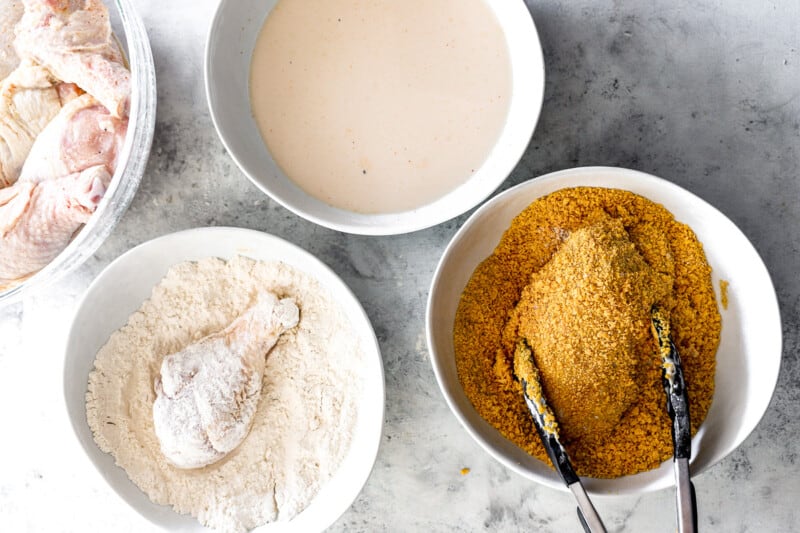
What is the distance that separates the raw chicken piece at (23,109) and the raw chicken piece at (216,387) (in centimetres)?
44

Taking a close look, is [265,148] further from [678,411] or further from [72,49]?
[678,411]

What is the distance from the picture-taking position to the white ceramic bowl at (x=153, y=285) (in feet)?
3.71

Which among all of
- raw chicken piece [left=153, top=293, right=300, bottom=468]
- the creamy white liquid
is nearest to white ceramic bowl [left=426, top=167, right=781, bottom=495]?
the creamy white liquid

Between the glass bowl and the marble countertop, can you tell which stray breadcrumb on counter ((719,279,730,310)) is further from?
the glass bowl

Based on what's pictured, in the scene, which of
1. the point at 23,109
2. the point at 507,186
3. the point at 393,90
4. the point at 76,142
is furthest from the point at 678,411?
the point at 23,109

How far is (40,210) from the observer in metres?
1.10

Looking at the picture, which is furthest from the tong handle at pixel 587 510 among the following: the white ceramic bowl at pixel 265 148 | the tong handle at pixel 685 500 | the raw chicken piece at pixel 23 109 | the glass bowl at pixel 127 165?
the raw chicken piece at pixel 23 109

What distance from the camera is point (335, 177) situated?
3.67 ft

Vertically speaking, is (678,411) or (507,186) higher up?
(507,186)

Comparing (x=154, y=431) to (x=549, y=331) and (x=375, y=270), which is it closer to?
(x=375, y=270)

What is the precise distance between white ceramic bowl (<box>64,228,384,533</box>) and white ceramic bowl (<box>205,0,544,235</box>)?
0.10 metres

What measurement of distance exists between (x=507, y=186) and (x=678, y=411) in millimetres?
486

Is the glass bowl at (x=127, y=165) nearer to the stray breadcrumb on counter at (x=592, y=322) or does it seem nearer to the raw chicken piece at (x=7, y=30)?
the raw chicken piece at (x=7, y=30)

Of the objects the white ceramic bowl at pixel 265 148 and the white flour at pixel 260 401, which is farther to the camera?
the white flour at pixel 260 401
